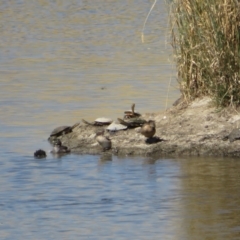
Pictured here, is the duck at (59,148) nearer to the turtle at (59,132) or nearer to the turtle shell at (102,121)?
the turtle at (59,132)

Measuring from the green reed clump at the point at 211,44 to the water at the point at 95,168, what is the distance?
0.35 metres

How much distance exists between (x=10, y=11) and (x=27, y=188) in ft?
71.6

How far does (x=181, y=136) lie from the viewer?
10820mm

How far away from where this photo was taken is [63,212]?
325 inches

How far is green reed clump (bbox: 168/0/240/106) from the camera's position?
428 inches

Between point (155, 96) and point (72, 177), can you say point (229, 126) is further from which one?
point (155, 96)

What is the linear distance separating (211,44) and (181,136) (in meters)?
1.04

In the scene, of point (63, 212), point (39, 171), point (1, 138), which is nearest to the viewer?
point (63, 212)

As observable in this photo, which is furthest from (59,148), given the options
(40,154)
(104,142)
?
(104,142)

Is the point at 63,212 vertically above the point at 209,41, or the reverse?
the point at 209,41

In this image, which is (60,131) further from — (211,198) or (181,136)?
(211,198)

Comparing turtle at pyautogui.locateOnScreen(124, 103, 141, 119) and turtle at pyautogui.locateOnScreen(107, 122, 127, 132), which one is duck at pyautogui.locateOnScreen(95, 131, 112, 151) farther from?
turtle at pyautogui.locateOnScreen(124, 103, 141, 119)

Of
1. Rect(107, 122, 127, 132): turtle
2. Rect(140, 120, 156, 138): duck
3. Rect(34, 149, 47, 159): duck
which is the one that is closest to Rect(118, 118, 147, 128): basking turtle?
Rect(107, 122, 127, 132): turtle

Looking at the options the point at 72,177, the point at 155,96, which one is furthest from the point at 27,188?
the point at 155,96
